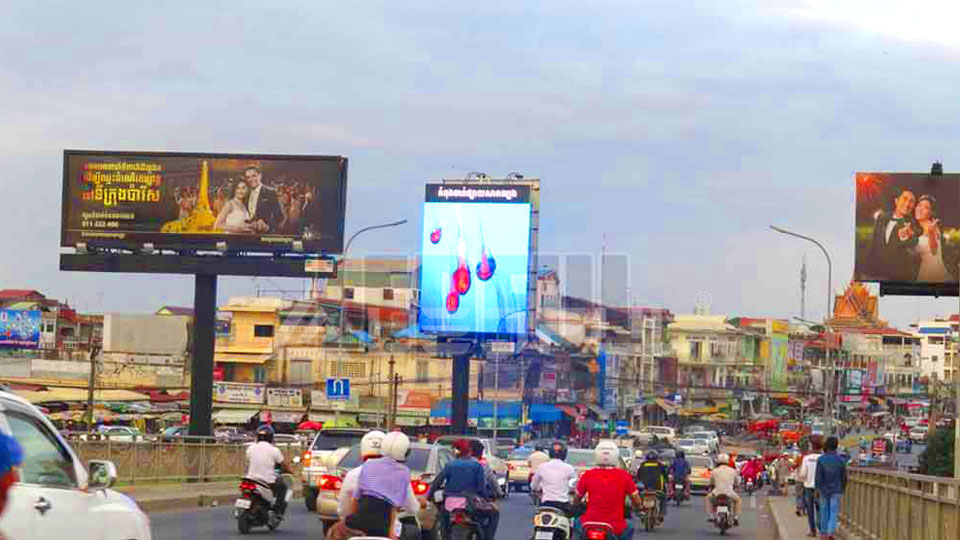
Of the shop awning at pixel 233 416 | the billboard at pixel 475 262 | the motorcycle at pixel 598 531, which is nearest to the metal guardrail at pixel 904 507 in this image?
the motorcycle at pixel 598 531

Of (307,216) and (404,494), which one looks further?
(307,216)

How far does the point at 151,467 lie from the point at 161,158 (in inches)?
744

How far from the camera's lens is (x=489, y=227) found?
67688mm

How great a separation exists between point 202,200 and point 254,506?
31.0 meters

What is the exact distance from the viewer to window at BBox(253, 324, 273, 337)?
10912 cm

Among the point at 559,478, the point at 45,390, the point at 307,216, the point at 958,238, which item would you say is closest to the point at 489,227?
the point at 307,216

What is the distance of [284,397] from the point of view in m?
95.0

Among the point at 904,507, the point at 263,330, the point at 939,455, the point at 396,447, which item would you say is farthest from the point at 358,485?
the point at 263,330

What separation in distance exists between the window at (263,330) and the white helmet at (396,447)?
97.0 metres

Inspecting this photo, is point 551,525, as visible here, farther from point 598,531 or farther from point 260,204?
point 260,204

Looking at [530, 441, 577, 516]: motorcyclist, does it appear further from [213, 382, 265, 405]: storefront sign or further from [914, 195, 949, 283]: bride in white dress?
[213, 382, 265, 405]: storefront sign

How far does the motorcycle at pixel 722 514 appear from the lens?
30.4 m

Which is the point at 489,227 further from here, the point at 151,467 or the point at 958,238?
the point at 151,467

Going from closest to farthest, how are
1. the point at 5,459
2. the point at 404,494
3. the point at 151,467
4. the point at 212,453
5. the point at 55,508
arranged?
the point at 5,459 → the point at 55,508 → the point at 404,494 → the point at 151,467 → the point at 212,453
